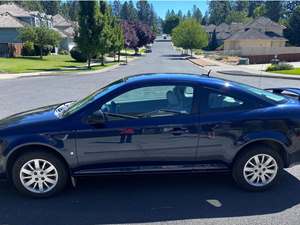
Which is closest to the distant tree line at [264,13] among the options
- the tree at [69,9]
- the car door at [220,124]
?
the tree at [69,9]

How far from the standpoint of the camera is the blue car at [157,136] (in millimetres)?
4391

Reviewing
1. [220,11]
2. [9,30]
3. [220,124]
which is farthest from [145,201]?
[220,11]

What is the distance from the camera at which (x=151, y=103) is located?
15.4ft

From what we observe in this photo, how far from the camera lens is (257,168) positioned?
466 centimetres

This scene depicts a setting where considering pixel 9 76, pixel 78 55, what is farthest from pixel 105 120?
pixel 78 55

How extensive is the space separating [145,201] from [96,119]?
3.78ft

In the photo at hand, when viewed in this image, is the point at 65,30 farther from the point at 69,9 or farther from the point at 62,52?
the point at 69,9

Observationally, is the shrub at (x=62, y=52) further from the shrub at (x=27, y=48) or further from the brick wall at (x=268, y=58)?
the brick wall at (x=268, y=58)

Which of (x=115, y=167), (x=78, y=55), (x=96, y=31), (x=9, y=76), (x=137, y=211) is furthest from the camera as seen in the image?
(x=78, y=55)

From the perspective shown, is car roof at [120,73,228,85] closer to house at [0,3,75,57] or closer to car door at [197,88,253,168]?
car door at [197,88,253,168]

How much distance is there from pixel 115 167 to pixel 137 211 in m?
0.63

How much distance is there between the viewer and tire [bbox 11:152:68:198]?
14.4 ft

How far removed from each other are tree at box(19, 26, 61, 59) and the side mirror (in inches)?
1589

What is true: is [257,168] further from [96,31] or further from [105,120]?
[96,31]
